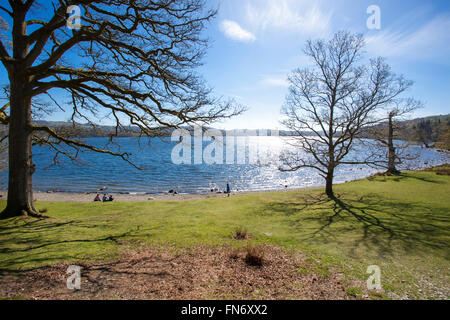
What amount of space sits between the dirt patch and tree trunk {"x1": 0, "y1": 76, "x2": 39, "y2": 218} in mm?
5277

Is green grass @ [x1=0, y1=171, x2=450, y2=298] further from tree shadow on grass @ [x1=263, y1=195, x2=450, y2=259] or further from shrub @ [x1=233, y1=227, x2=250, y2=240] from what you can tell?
shrub @ [x1=233, y1=227, x2=250, y2=240]

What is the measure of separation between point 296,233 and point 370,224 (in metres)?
3.94

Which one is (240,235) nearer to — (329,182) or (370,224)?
(370,224)

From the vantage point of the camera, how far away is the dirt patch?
4.30 meters

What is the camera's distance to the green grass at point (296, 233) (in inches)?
227

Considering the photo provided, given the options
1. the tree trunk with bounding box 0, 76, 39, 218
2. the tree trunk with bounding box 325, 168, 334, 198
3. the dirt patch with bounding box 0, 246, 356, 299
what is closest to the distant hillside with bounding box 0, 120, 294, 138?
the tree trunk with bounding box 0, 76, 39, 218

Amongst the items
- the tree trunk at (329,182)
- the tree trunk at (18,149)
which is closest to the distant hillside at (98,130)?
the tree trunk at (18,149)

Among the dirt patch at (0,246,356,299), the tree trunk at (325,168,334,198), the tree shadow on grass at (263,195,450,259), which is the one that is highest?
the tree trunk at (325,168,334,198)

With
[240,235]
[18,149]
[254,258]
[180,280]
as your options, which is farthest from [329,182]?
[18,149]

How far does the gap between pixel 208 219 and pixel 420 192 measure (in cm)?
1657

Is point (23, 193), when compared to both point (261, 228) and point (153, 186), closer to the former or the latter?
point (261, 228)

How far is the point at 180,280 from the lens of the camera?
16.2 feet

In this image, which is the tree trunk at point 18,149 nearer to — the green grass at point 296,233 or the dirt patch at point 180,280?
the green grass at point 296,233
